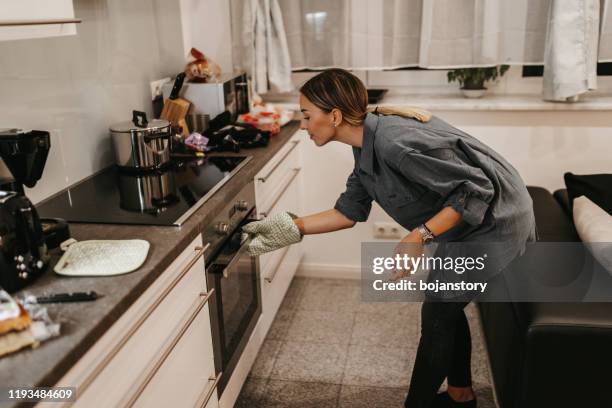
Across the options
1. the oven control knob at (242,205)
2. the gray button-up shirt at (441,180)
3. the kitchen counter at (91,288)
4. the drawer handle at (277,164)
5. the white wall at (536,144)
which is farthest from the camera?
the white wall at (536,144)

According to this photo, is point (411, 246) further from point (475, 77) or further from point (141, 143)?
point (475, 77)

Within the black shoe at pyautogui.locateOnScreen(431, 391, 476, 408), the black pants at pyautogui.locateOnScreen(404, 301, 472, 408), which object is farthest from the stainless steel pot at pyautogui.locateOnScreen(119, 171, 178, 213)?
the black shoe at pyautogui.locateOnScreen(431, 391, 476, 408)

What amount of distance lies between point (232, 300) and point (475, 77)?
5.32 feet

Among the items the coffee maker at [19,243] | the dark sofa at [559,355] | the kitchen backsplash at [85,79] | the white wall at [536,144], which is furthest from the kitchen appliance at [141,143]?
the dark sofa at [559,355]

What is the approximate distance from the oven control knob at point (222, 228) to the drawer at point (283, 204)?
42cm

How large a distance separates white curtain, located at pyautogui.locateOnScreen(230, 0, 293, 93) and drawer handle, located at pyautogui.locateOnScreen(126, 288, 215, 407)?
4.52 ft

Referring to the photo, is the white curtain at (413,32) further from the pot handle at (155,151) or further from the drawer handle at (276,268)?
the pot handle at (155,151)

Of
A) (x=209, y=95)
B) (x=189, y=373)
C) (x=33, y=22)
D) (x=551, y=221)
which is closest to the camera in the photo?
(x=33, y=22)

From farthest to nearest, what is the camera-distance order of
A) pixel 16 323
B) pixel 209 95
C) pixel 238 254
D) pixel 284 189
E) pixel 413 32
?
pixel 413 32 → pixel 284 189 → pixel 209 95 → pixel 238 254 → pixel 16 323

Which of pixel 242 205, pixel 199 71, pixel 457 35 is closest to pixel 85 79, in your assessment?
pixel 199 71

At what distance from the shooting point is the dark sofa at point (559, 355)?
1.60 m

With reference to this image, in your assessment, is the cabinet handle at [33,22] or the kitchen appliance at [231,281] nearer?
the cabinet handle at [33,22]

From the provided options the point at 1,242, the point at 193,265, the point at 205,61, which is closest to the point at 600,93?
the point at 205,61

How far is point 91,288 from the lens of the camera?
1.19 meters
